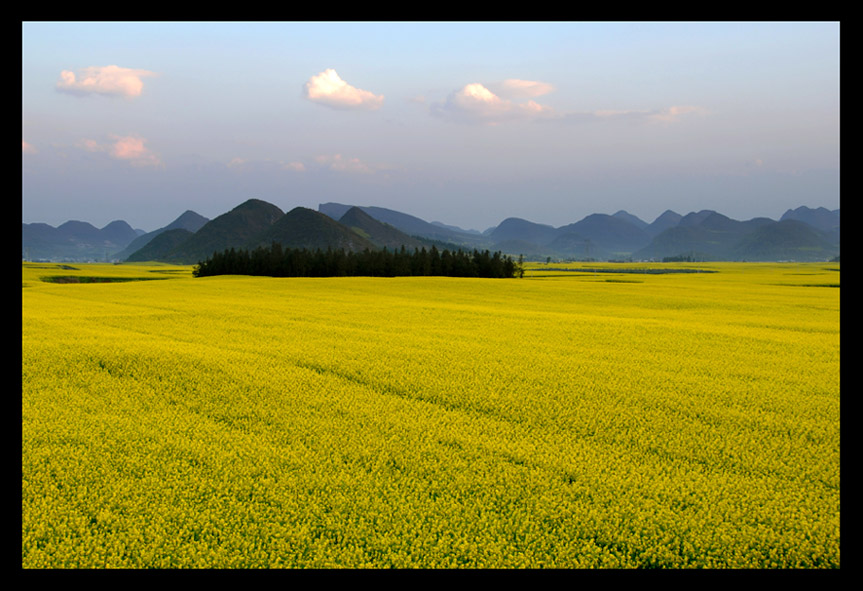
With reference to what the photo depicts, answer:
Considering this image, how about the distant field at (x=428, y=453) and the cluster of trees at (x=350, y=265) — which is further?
the cluster of trees at (x=350, y=265)

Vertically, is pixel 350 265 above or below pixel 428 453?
above

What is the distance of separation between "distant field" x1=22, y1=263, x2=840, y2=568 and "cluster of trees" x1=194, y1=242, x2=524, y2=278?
63189mm

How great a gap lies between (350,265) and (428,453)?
7206 centimetres

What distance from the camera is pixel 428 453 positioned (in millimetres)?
6477

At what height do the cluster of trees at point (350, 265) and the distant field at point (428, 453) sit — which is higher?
the cluster of trees at point (350, 265)

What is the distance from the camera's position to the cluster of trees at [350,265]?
77188 millimetres

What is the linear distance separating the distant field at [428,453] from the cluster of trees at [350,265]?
6319cm

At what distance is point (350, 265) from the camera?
77.4 meters

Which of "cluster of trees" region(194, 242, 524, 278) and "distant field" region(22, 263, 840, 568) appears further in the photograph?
"cluster of trees" region(194, 242, 524, 278)

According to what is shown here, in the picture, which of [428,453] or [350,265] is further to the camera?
[350,265]

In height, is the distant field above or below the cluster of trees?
below

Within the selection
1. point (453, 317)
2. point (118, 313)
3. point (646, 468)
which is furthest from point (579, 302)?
point (646, 468)

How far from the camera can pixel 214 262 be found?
264 feet

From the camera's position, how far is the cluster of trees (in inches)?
3039
